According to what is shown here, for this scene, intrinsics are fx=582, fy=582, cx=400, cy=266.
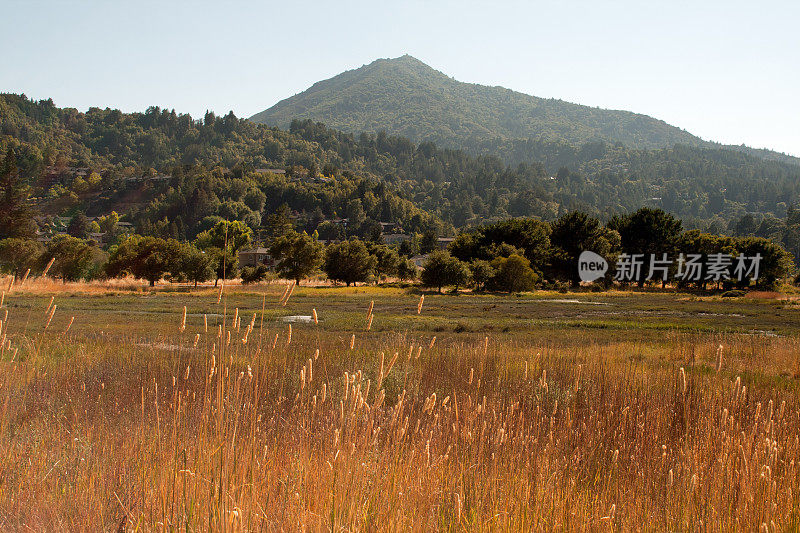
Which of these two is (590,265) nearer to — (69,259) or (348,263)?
(348,263)

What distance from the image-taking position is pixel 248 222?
193000mm

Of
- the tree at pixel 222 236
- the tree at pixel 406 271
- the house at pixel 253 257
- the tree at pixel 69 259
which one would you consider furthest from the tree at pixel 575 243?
the house at pixel 253 257

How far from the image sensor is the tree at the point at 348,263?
79.9 metres

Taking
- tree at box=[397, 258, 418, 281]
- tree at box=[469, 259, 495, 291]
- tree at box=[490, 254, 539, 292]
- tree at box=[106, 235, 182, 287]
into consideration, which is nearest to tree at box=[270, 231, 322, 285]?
tree at box=[106, 235, 182, 287]

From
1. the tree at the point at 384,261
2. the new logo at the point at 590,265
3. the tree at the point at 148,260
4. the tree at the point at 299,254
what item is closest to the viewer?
the tree at the point at 148,260

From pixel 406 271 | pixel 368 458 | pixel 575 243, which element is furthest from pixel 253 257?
pixel 368 458

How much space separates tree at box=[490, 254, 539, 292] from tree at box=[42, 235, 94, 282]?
54223 mm

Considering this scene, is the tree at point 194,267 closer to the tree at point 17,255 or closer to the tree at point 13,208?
the tree at point 17,255

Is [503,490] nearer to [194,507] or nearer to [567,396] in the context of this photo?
[194,507]

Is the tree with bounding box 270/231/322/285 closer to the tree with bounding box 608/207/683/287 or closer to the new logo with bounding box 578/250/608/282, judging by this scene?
the new logo with bounding box 578/250/608/282

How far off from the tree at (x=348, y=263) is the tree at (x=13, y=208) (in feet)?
164

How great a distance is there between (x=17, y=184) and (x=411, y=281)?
6688 cm

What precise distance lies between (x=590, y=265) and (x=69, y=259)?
72.1 metres

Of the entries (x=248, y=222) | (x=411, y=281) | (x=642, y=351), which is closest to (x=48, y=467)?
(x=642, y=351)
